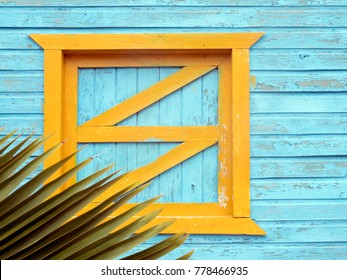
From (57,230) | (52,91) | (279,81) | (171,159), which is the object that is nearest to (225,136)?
(171,159)

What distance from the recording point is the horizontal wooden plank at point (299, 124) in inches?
144

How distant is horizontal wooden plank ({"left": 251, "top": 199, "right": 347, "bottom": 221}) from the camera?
11.9 ft

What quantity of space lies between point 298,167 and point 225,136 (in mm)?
519

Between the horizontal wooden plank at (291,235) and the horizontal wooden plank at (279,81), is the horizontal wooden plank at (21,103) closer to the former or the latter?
the horizontal wooden plank at (279,81)

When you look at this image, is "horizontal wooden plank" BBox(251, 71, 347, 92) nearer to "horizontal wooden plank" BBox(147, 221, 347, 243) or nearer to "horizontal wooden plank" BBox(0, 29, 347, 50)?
"horizontal wooden plank" BBox(0, 29, 347, 50)

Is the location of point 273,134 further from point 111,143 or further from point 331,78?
point 111,143

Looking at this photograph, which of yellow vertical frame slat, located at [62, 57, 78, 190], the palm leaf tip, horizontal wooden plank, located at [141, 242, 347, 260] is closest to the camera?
the palm leaf tip

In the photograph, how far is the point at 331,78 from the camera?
3676mm

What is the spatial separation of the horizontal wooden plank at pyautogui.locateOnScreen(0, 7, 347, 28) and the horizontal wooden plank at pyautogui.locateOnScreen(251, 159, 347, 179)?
890 mm

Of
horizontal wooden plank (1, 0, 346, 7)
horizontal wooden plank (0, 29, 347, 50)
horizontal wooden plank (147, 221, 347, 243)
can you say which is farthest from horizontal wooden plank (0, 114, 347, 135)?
horizontal wooden plank (1, 0, 346, 7)

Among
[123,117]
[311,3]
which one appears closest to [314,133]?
[311,3]

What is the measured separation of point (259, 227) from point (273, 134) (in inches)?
24.2

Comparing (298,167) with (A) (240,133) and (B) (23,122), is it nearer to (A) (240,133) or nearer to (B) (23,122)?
(A) (240,133)

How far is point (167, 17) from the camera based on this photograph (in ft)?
12.0
